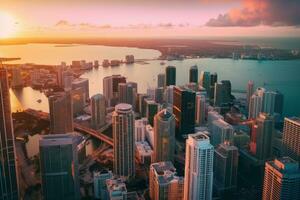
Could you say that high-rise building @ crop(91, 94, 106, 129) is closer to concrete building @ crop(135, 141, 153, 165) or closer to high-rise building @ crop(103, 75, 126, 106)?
high-rise building @ crop(103, 75, 126, 106)

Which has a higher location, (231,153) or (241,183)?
(231,153)

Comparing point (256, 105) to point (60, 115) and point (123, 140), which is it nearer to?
point (123, 140)

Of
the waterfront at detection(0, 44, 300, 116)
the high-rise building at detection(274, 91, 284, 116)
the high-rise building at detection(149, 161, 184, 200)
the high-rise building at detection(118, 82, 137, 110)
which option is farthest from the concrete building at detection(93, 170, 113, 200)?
the high-rise building at detection(274, 91, 284, 116)

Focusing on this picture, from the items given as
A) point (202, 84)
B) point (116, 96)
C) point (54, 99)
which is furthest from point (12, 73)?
point (202, 84)

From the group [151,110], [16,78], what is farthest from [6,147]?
[16,78]

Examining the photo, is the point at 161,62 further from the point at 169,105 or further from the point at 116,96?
the point at 169,105

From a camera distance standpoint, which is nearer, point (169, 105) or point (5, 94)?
point (5, 94)

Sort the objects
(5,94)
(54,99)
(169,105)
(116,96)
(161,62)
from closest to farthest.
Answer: (5,94) → (54,99) → (169,105) → (116,96) → (161,62)
